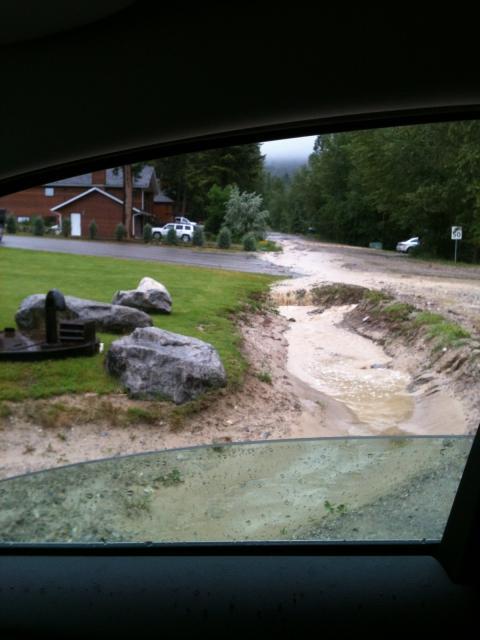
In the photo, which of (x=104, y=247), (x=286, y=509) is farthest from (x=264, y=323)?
(x=286, y=509)

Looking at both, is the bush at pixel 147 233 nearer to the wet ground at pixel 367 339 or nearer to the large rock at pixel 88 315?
the wet ground at pixel 367 339

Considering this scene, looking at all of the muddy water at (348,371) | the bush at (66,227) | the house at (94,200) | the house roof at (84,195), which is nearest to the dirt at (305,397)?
the muddy water at (348,371)

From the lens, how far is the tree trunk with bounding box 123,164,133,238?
6.49 feet

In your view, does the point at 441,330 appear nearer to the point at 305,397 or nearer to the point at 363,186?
the point at 305,397

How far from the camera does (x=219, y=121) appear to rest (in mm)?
1659

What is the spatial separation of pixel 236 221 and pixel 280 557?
4.02 feet

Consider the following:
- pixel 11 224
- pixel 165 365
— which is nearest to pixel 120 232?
pixel 11 224

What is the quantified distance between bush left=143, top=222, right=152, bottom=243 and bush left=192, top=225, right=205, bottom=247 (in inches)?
7.3

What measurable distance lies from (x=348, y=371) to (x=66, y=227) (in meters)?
1.88

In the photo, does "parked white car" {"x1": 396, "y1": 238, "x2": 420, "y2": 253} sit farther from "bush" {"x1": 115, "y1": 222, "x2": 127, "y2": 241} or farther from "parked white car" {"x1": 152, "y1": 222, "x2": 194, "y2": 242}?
"bush" {"x1": 115, "y1": 222, "x2": 127, "y2": 241}

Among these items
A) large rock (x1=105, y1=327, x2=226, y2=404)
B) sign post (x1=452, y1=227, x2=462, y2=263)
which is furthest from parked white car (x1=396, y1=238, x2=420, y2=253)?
large rock (x1=105, y1=327, x2=226, y2=404)

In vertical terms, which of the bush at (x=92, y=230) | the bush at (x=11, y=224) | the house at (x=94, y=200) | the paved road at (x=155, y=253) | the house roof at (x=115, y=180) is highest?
the house roof at (x=115, y=180)

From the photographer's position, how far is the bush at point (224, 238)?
2449mm

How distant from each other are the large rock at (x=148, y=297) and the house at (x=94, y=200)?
4.09 feet
